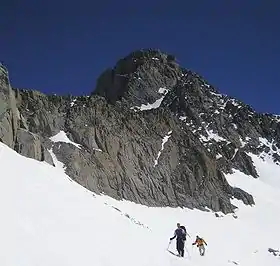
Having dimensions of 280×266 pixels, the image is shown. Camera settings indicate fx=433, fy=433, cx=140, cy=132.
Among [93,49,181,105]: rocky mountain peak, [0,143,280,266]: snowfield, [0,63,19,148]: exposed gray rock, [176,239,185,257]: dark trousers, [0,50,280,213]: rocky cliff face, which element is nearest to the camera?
[0,143,280,266]: snowfield

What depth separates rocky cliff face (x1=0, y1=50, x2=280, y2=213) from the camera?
4781cm

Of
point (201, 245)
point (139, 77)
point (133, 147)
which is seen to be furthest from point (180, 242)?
point (139, 77)

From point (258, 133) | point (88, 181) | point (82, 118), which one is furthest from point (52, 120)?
point (258, 133)

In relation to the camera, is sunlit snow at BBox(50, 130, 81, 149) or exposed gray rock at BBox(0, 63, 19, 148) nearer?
exposed gray rock at BBox(0, 63, 19, 148)

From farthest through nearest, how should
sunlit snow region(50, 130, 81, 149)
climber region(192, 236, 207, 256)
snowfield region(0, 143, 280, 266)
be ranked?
sunlit snow region(50, 130, 81, 149) < climber region(192, 236, 207, 256) < snowfield region(0, 143, 280, 266)

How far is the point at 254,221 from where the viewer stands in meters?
62.5

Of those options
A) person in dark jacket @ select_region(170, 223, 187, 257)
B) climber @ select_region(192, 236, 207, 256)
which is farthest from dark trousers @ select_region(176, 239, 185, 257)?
climber @ select_region(192, 236, 207, 256)

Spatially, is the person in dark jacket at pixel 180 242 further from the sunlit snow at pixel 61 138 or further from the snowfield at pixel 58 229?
the sunlit snow at pixel 61 138

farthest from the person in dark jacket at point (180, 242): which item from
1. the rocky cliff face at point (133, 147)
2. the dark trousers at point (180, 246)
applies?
the rocky cliff face at point (133, 147)

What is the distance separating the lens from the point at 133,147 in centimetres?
6059

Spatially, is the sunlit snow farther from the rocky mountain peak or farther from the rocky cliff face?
the rocky mountain peak

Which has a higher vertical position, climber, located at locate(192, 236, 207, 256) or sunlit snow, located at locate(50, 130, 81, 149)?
sunlit snow, located at locate(50, 130, 81, 149)

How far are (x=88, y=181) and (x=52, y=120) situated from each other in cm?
1111

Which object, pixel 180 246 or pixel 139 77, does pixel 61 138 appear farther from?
pixel 139 77
